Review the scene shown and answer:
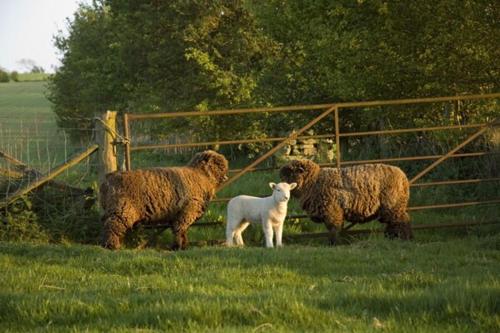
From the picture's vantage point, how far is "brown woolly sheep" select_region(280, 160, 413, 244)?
10.9 m

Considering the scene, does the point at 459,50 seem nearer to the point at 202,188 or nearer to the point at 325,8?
the point at 325,8

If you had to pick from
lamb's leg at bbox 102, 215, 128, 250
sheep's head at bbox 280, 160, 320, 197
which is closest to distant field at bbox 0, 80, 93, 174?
lamb's leg at bbox 102, 215, 128, 250

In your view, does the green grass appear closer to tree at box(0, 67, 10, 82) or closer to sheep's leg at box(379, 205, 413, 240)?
sheep's leg at box(379, 205, 413, 240)

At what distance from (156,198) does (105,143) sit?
4.18ft

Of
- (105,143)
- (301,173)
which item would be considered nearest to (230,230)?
(301,173)

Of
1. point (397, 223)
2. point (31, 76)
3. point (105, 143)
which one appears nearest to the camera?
point (397, 223)

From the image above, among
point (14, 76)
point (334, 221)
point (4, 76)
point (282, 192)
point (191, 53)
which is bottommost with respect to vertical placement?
point (334, 221)

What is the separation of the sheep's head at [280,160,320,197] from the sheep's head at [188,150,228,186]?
1.00 m

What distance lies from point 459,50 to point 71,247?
31.3 feet

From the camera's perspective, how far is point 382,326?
5414 millimetres

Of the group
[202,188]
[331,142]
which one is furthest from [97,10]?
[202,188]

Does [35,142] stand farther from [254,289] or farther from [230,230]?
[254,289]

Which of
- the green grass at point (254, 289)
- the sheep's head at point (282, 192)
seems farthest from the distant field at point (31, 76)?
the green grass at point (254, 289)

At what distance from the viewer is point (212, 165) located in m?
11.4
